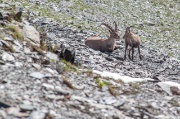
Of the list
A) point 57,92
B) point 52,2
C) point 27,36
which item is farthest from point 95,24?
point 57,92

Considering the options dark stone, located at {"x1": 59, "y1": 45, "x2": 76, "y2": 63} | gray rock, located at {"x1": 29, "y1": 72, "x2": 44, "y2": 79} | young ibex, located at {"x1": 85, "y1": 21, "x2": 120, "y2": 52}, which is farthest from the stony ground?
young ibex, located at {"x1": 85, "y1": 21, "x2": 120, "y2": 52}

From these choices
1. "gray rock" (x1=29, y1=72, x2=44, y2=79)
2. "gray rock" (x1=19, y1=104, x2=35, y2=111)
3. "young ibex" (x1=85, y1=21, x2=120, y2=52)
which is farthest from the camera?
"young ibex" (x1=85, y1=21, x2=120, y2=52)

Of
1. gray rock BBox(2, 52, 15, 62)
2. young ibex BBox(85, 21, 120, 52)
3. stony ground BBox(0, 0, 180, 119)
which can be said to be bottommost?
young ibex BBox(85, 21, 120, 52)

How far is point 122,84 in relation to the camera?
9.61 meters

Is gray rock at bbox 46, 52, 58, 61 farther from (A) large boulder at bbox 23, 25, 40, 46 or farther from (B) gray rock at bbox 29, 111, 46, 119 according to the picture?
(B) gray rock at bbox 29, 111, 46, 119

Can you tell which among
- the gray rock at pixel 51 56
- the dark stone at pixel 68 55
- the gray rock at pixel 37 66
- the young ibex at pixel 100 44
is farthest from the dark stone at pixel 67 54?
the young ibex at pixel 100 44

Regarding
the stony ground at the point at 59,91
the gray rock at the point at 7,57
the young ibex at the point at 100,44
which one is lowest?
the young ibex at the point at 100,44

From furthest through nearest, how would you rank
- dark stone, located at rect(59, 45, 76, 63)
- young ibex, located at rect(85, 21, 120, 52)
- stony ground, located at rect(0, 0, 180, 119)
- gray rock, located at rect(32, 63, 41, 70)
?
young ibex, located at rect(85, 21, 120, 52)
dark stone, located at rect(59, 45, 76, 63)
gray rock, located at rect(32, 63, 41, 70)
stony ground, located at rect(0, 0, 180, 119)

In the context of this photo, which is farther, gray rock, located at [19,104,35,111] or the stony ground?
the stony ground

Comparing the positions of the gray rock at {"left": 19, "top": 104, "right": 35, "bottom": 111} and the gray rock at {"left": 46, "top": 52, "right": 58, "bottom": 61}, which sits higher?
the gray rock at {"left": 46, "top": 52, "right": 58, "bottom": 61}

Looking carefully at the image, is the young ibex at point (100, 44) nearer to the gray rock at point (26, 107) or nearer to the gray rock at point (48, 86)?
the gray rock at point (48, 86)

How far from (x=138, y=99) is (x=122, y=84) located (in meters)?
1.38

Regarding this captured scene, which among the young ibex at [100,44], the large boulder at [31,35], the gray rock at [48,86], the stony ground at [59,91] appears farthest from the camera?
the young ibex at [100,44]

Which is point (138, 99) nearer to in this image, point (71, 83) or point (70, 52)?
point (71, 83)
